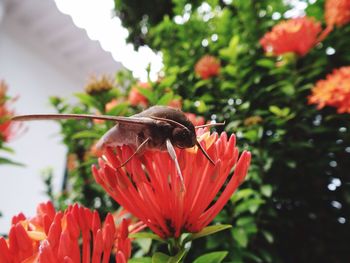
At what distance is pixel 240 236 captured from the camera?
877 millimetres

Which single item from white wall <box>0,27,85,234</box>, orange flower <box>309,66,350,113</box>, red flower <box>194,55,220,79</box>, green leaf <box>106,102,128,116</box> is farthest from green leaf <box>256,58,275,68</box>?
white wall <box>0,27,85,234</box>

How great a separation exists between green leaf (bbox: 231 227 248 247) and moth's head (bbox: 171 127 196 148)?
0.55 m

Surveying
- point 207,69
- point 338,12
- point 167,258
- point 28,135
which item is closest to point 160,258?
point 167,258

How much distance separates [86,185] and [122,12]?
131 centimetres

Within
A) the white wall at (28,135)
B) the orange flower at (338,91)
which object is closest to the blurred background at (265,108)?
the orange flower at (338,91)

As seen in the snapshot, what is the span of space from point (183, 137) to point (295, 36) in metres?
0.91

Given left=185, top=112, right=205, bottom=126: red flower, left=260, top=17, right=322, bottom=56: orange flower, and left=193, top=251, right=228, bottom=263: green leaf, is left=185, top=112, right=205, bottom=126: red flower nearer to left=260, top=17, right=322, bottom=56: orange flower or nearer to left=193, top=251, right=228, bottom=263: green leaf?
left=193, top=251, right=228, bottom=263: green leaf

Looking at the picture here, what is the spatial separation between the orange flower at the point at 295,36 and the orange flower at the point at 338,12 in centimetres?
5

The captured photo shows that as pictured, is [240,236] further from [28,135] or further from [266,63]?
[28,135]

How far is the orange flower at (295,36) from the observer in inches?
43.6

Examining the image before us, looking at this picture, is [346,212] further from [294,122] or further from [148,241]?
[148,241]

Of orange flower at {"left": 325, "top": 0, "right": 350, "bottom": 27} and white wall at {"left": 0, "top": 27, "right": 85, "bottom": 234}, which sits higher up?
white wall at {"left": 0, "top": 27, "right": 85, "bottom": 234}

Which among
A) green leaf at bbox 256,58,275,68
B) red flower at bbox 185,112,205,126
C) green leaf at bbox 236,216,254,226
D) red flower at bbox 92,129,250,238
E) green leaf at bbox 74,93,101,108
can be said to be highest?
green leaf at bbox 74,93,101,108

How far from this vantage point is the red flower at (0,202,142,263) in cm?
37
